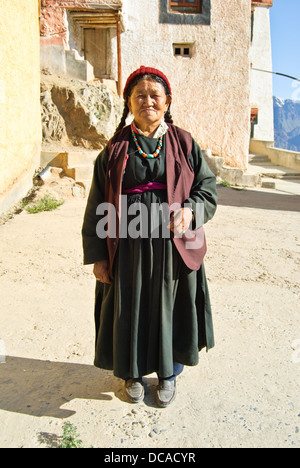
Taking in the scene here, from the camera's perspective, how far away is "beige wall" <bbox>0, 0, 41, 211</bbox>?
19.1 ft

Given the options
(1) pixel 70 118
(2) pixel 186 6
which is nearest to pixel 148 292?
(1) pixel 70 118

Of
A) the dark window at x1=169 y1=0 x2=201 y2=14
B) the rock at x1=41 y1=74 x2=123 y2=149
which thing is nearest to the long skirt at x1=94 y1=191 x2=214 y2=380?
the rock at x1=41 y1=74 x2=123 y2=149

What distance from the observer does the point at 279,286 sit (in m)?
3.86

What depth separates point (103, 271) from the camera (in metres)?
2.07

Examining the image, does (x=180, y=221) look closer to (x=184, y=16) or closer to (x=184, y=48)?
(x=184, y=48)

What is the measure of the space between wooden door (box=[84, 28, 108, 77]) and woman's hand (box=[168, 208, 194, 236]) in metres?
10.6

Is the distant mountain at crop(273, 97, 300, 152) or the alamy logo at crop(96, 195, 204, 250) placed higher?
the distant mountain at crop(273, 97, 300, 152)

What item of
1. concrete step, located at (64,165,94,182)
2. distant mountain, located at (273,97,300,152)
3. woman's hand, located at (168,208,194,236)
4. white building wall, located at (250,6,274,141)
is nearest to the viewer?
woman's hand, located at (168,208,194,236)

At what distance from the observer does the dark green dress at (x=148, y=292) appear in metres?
1.99

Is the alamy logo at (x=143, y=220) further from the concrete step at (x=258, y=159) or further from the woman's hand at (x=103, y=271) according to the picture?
the concrete step at (x=258, y=159)

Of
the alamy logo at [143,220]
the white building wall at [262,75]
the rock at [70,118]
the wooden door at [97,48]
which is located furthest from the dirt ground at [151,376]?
the white building wall at [262,75]

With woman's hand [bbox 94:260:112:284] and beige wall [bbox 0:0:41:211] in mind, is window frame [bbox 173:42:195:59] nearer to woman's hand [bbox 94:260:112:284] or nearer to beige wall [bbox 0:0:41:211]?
beige wall [bbox 0:0:41:211]

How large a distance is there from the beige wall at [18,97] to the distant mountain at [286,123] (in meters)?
46.6

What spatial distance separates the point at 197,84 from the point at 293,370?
10.3 m
